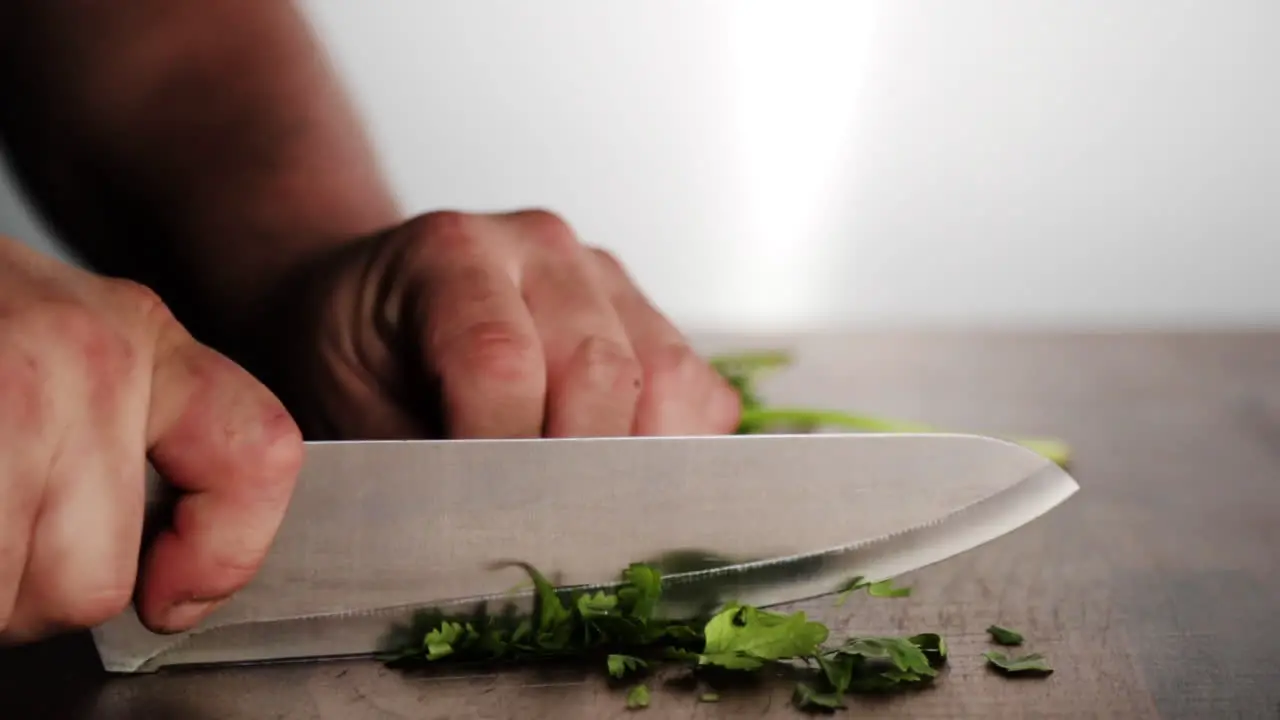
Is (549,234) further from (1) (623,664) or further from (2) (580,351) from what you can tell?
(1) (623,664)

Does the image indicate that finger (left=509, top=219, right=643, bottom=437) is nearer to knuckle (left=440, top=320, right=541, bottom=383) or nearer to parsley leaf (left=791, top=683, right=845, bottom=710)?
knuckle (left=440, top=320, right=541, bottom=383)

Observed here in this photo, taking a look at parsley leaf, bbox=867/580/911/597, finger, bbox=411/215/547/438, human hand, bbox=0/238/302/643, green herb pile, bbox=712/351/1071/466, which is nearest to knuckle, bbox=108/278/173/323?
human hand, bbox=0/238/302/643

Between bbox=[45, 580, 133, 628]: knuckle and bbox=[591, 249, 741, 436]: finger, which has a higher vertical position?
bbox=[591, 249, 741, 436]: finger

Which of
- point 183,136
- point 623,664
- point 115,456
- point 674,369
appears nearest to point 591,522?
point 623,664

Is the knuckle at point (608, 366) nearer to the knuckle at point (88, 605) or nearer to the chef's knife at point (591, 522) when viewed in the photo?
the chef's knife at point (591, 522)

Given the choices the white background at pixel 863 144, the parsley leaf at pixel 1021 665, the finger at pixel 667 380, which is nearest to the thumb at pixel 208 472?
the finger at pixel 667 380

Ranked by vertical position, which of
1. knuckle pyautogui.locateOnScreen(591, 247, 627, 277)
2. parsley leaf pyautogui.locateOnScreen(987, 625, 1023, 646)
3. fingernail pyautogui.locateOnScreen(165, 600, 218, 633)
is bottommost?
parsley leaf pyautogui.locateOnScreen(987, 625, 1023, 646)

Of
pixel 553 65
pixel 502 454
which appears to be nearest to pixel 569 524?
pixel 502 454
